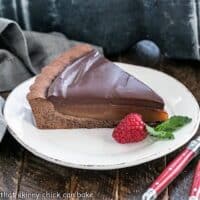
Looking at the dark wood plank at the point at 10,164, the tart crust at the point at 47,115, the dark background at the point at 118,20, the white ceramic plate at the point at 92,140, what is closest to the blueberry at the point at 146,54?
the dark background at the point at 118,20

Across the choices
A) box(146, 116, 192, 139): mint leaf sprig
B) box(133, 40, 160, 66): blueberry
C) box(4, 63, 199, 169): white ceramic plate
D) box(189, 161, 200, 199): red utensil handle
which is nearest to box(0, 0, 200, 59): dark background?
box(133, 40, 160, 66): blueberry

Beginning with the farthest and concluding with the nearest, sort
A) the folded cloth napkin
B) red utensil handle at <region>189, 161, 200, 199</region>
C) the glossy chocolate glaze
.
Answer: the folded cloth napkin < the glossy chocolate glaze < red utensil handle at <region>189, 161, 200, 199</region>

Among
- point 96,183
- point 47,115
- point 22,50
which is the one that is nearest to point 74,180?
point 96,183

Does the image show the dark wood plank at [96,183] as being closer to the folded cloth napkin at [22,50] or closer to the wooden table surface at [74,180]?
the wooden table surface at [74,180]

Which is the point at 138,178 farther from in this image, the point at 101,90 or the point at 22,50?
the point at 22,50

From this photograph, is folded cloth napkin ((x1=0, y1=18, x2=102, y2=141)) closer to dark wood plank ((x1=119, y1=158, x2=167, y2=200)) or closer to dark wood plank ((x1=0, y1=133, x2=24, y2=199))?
dark wood plank ((x1=0, y1=133, x2=24, y2=199))

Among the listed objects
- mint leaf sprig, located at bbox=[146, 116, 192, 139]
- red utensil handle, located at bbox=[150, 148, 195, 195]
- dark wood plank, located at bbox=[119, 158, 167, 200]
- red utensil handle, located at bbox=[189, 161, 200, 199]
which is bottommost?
dark wood plank, located at bbox=[119, 158, 167, 200]
